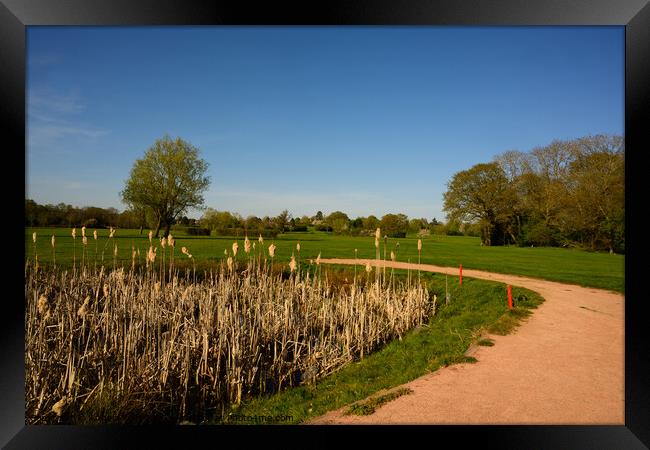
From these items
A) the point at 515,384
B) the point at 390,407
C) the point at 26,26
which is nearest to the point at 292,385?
the point at 390,407

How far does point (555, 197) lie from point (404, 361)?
344 inches

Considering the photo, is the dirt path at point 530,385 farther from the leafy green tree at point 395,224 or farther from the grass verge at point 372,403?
the leafy green tree at point 395,224

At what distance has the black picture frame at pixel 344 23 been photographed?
3457 millimetres

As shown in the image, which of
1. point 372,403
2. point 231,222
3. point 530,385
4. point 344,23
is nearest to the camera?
point 344,23

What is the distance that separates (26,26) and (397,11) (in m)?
3.85

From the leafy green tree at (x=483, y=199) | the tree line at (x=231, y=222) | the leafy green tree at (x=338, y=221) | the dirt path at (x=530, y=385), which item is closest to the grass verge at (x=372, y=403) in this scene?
the dirt path at (x=530, y=385)

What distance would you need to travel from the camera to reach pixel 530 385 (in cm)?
431

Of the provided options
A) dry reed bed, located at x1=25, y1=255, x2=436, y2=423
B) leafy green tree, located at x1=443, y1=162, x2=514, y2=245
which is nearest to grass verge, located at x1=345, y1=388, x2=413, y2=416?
dry reed bed, located at x1=25, y1=255, x2=436, y2=423

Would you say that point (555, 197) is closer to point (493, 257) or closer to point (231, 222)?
point (493, 257)

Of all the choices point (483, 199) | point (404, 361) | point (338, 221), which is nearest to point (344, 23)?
point (404, 361)

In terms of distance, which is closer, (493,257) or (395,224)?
(395,224)

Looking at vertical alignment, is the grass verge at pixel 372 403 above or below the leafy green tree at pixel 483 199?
below

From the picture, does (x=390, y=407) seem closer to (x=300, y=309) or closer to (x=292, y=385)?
(x=292, y=385)

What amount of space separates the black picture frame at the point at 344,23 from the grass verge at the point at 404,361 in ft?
3.17
